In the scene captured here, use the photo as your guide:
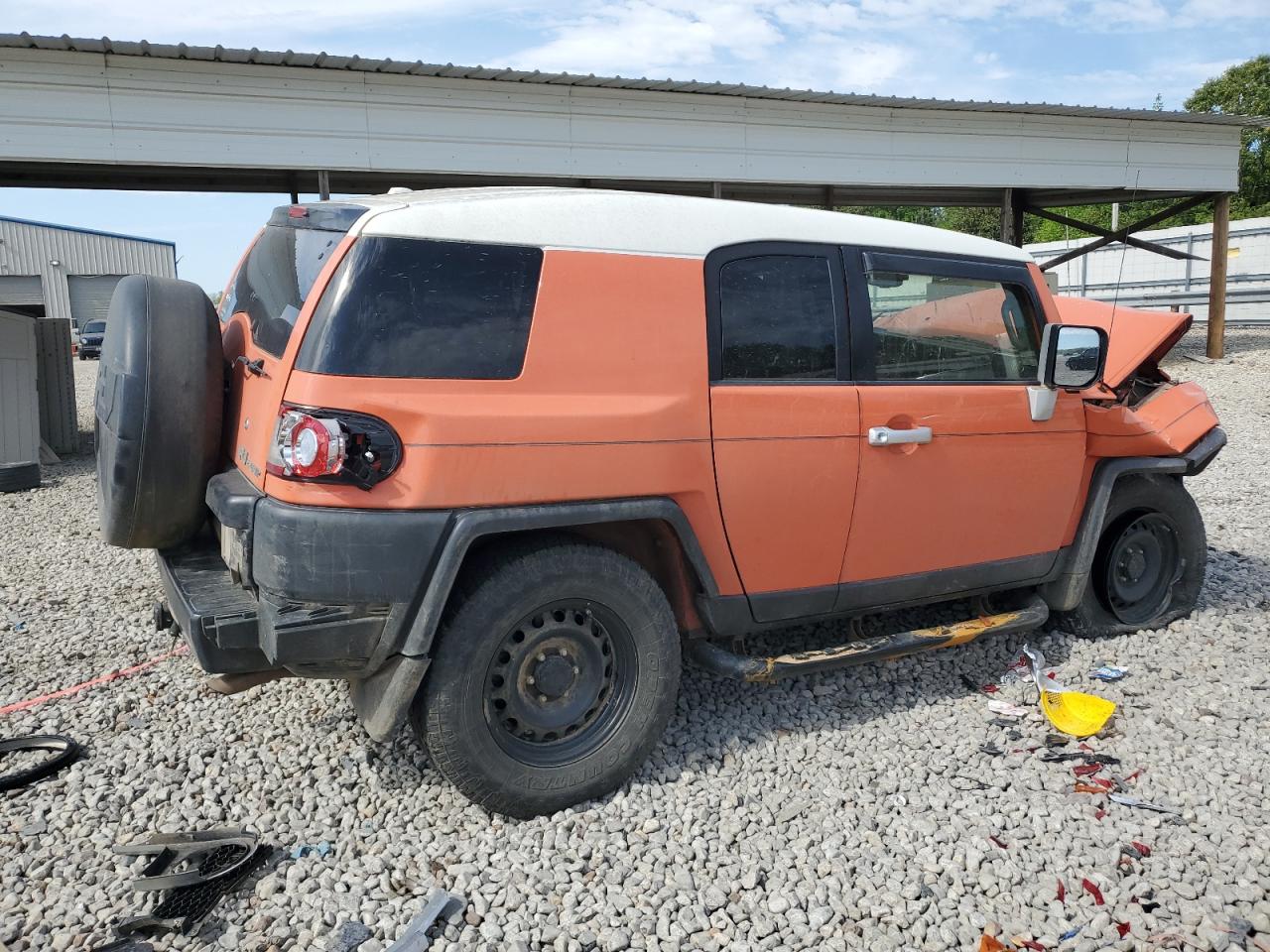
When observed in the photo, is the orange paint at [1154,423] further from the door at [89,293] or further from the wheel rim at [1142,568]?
the door at [89,293]

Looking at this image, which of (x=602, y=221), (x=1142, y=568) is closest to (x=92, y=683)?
(x=602, y=221)

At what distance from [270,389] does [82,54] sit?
8.33m

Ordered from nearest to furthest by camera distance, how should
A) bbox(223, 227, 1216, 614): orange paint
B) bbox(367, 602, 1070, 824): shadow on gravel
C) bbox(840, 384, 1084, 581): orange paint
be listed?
bbox(223, 227, 1216, 614): orange paint < bbox(367, 602, 1070, 824): shadow on gravel < bbox(840, 384, 1084, 581): orange paint

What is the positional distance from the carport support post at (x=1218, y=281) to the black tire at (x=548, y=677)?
16.0 m

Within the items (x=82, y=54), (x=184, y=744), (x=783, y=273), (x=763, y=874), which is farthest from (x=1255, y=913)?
(x=82, y=54)

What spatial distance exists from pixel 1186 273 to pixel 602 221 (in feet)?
79.5

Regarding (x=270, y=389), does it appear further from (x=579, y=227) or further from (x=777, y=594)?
(x=777, y=594)

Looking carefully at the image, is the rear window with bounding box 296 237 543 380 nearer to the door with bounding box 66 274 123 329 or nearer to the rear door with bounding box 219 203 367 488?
the rear door with bounding box 219 203 367 488

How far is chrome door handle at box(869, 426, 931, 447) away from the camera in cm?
352

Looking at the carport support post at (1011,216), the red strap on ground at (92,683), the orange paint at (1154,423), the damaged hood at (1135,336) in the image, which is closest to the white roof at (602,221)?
the orange paint at (1154,423)

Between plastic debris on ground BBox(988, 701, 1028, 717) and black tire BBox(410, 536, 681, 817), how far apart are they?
158 cm

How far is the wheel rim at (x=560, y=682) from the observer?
299 centimetres

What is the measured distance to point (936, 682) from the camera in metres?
4.22

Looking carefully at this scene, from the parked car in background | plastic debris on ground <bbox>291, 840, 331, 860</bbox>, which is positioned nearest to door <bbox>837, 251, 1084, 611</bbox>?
plastic debris on ground <bbox>291, 840, 331, 860</bbox>
